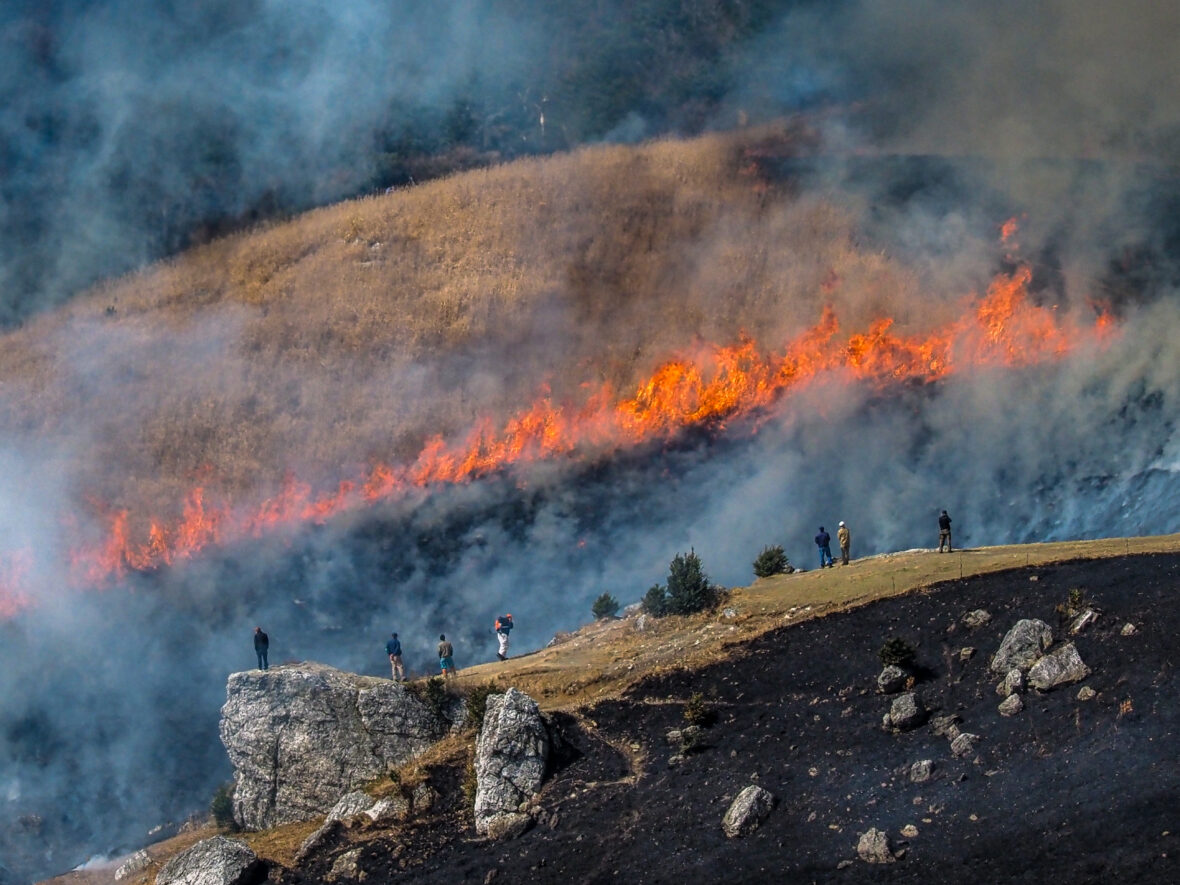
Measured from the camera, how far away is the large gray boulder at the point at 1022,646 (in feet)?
94.8

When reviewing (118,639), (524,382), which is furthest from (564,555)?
(118,639)

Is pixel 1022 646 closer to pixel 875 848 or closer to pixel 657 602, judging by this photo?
pixel 875 848

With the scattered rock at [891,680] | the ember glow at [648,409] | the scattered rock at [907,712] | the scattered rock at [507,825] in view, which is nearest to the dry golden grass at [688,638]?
the scattered rock at [507,825]

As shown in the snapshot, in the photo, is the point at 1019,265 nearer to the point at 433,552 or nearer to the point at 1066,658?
the point at 433,552

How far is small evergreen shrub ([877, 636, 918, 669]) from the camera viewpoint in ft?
101

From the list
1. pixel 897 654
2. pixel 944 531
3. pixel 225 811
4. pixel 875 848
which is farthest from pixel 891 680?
pixel 225 811

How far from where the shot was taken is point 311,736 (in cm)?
3494

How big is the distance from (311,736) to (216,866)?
16.5 ft

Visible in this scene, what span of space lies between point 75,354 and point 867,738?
4682cm

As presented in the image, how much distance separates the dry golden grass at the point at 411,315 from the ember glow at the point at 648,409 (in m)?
0.87

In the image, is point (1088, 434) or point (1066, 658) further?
point (1088, 434)

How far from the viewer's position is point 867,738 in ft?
93.7

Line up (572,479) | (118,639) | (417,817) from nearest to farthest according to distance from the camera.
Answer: (417,817), (118,639), (572,479)

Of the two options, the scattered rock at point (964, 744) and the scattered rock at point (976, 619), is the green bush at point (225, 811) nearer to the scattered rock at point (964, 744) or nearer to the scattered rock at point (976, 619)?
the scattered rock at point (964, 744)
